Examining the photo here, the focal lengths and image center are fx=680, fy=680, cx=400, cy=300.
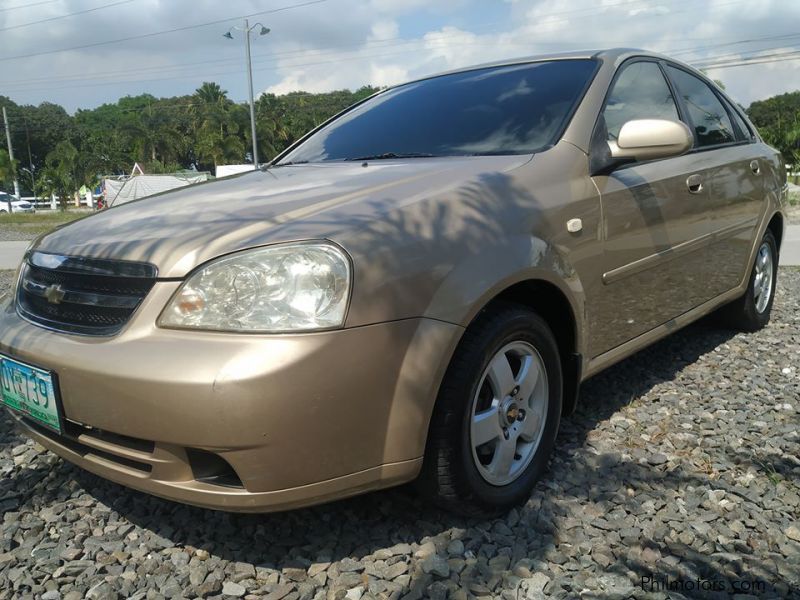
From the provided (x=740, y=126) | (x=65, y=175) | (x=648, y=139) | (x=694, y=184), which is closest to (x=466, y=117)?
(x=648, y=139)

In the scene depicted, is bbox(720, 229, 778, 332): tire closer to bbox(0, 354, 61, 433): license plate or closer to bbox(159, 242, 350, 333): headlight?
bbox(159, 242, 350, 333): headlight

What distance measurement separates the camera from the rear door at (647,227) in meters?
2.69

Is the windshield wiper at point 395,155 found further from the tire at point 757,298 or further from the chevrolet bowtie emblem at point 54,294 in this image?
the tire at point 757,298

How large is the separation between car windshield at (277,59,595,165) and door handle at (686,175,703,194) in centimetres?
72

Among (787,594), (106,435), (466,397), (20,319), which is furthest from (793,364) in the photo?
(20,319)

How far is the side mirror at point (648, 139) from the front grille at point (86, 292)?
5.86ft

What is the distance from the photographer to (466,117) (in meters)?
2.95

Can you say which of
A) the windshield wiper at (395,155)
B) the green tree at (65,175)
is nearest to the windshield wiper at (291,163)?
the windshield wiper at (395,155)

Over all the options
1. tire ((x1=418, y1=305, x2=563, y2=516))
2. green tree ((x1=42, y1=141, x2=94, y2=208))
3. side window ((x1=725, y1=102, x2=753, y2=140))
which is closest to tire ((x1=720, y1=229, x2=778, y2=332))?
side window ((x1=725, y1=102, x2=753, y2=140))

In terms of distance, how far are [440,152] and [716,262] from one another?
174cm

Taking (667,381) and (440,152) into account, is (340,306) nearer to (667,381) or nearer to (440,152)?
(440,152)

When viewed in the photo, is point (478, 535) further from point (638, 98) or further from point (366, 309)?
point (638, 98)

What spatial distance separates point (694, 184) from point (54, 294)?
2.75m

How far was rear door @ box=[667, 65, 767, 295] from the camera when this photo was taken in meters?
3.50
